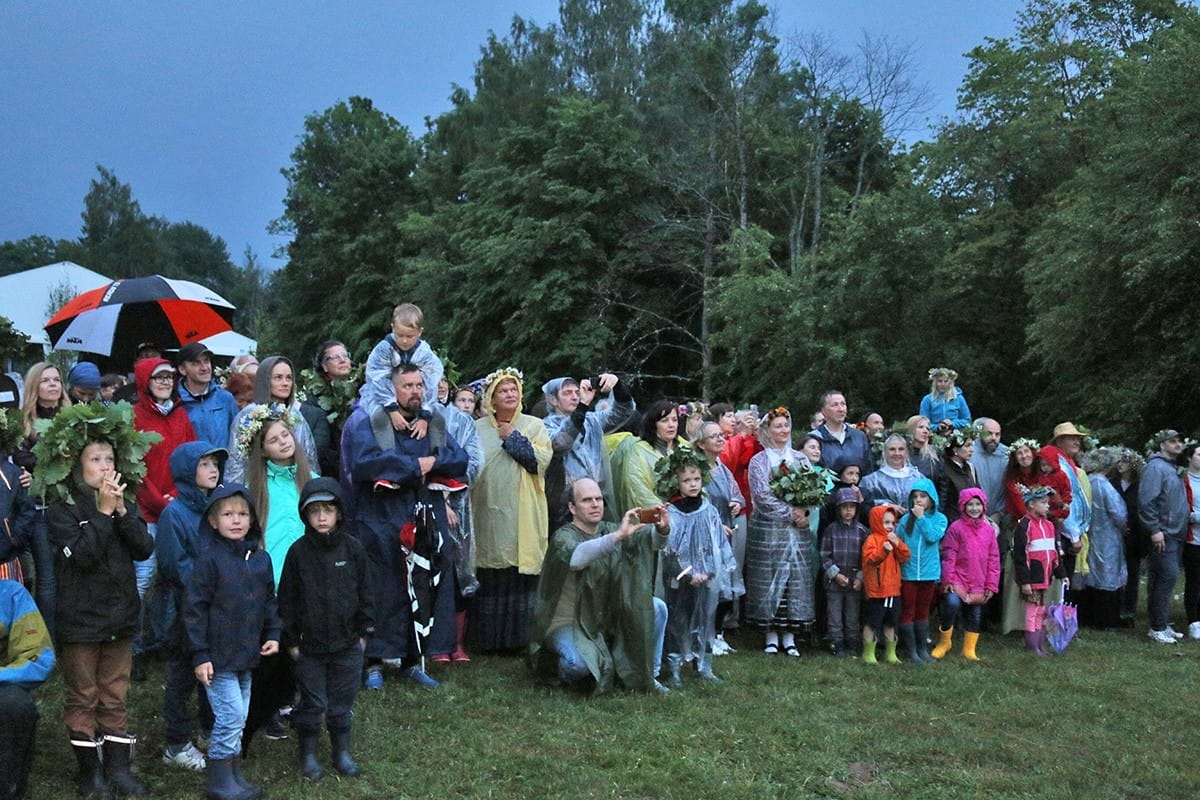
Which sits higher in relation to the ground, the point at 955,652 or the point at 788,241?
the point at 788,241

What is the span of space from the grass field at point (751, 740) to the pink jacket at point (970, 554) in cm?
98

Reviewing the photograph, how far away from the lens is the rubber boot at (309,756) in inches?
208

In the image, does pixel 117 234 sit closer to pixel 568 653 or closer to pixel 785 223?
pixel 785 223

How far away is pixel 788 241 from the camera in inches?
1190

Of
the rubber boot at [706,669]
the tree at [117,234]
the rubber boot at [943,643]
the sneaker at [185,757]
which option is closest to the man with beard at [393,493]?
the sneaker at [185,757]

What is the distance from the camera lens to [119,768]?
4992mm

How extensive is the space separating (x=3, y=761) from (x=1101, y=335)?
1825cm

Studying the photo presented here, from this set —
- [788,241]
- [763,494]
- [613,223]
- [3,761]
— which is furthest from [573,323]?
[3,761]

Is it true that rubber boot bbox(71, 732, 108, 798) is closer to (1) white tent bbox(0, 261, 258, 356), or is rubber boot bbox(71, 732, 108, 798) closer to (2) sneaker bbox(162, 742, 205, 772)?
(2) sneaker bbox(162, 742, 205, 772)

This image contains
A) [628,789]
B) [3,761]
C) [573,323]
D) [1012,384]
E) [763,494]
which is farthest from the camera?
[573,323]

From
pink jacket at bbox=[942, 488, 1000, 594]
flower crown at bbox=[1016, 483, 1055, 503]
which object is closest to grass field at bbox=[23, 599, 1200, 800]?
pink jacket at bbox=[942, 488, 1000, 594]

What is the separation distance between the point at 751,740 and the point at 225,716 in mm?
2965

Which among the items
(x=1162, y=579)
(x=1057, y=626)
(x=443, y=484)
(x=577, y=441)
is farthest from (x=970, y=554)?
(x=443, y=484)

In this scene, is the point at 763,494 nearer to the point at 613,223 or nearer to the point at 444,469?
the point at 444,469
